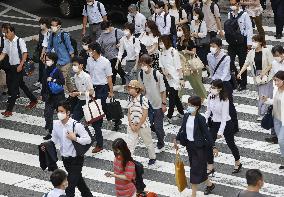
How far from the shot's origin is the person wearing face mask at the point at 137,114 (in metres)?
13.1

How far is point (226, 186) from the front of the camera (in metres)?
13.0

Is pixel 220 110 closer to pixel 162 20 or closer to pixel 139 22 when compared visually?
pixel 162 20

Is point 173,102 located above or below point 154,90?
below

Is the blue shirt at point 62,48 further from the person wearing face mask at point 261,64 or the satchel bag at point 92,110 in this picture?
the person wearing face mask at point 261,64

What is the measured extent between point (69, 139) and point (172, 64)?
390 cm

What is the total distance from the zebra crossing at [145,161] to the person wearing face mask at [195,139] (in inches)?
23.9

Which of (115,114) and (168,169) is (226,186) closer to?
(168,169)

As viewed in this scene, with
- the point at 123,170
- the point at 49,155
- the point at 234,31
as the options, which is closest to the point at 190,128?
the point at 123,170

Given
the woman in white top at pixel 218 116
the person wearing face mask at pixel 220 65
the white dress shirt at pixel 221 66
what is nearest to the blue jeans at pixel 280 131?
the woman in white top at pixel 218 116

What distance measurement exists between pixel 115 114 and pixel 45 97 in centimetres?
135

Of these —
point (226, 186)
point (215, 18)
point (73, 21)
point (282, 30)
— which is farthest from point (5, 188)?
point (73, 21)

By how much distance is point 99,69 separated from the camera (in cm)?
1466

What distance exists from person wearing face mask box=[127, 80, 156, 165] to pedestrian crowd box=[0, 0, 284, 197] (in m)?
0.02

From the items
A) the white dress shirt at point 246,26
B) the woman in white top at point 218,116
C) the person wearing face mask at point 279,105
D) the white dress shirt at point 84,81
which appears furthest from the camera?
the white dress shirt at point 246,26
